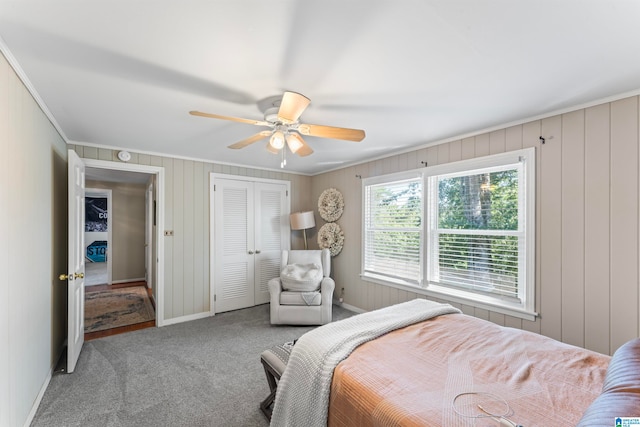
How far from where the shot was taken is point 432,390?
4.05 ft

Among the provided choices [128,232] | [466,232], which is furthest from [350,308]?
[128,232]

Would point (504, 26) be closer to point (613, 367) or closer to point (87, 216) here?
point (613, 367)

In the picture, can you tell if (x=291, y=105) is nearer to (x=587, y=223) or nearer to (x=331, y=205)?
(x=587, y=223)

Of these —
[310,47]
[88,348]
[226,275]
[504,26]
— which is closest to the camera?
[504,26]

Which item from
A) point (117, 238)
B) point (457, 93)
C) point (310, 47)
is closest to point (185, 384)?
point (310, 47)

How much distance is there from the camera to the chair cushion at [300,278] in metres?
3.73

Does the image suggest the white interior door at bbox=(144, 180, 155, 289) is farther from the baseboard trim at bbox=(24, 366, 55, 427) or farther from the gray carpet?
the baseboard trim at bbox=(24, 366, 55, 427)

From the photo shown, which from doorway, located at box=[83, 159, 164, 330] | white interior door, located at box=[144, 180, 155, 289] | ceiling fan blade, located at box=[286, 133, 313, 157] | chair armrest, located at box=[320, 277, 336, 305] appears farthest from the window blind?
doorway, located at box=[83, 159, 164, 330]

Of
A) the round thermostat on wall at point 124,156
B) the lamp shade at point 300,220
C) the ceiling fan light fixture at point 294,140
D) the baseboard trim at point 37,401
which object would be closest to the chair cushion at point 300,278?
the lamp shade at point 300,220

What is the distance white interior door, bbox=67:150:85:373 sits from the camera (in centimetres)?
254

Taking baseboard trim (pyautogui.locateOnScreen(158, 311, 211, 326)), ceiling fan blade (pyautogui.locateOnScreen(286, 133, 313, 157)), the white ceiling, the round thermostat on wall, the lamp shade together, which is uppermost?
the white ceiling

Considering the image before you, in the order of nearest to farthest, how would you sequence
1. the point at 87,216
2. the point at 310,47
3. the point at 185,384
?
the point at 310,47 < the point at 185,384 < the point at 87,216

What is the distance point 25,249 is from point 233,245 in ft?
8.54

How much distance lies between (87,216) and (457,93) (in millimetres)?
10228
